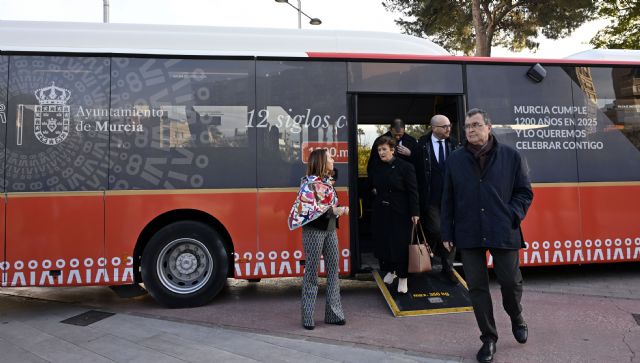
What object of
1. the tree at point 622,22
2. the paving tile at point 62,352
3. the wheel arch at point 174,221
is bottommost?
the paving tile at point 62,352

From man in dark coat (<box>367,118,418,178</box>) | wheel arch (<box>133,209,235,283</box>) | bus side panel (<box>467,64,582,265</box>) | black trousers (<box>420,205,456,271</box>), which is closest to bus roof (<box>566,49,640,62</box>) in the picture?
bus side panel (<box>467,64,582,265</box>)

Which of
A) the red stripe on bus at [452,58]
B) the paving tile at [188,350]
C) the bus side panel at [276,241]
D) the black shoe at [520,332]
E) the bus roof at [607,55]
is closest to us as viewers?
the paving tile at [188,350]

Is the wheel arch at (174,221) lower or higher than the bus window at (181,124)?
lower

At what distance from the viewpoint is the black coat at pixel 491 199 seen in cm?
354

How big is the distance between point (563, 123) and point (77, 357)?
20.8 ft

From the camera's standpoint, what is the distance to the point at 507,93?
5.99 meters

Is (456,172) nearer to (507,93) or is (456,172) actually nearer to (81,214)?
(507,93)

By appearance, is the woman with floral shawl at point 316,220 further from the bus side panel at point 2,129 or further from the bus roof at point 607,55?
the bus roof at point 607,55

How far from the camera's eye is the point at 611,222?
Answer: 6016 millimetres

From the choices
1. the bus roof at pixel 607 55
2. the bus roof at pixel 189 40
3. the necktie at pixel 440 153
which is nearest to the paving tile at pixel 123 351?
the bus roof at pixel 189 40

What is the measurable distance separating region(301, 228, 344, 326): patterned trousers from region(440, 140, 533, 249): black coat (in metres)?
1.31

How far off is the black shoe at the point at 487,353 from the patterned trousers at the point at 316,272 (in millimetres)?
1492

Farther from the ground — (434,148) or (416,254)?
(434,148)

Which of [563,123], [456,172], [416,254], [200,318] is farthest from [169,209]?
[563,123]
